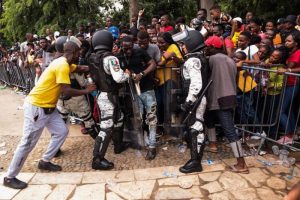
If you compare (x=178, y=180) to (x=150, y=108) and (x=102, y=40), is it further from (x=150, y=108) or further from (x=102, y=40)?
(x=102, y=40)

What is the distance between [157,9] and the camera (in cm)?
1416

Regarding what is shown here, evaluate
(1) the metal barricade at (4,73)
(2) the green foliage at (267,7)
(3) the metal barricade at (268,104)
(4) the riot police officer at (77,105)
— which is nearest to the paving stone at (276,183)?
(3) the metal barricade at (268,104)

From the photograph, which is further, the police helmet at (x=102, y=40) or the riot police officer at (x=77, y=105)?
the riot police officer at (x=77, y=105)

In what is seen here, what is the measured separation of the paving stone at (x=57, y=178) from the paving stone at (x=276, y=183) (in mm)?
2644

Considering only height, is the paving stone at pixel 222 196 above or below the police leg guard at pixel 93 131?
below

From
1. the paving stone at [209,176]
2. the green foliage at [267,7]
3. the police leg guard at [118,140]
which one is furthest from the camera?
the green foliage at [267,7]

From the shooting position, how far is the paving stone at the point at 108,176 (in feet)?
15.0

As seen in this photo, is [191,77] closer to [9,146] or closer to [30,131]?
[30,131]

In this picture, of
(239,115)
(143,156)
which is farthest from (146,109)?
(239,115)

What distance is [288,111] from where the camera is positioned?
215 inches

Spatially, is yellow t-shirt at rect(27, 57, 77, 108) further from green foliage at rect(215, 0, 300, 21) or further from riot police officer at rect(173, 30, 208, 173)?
green foliage at rect(215, 0, 300, 21)

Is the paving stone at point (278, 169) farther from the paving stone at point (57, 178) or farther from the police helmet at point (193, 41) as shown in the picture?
the paving stone at point (57, 178)

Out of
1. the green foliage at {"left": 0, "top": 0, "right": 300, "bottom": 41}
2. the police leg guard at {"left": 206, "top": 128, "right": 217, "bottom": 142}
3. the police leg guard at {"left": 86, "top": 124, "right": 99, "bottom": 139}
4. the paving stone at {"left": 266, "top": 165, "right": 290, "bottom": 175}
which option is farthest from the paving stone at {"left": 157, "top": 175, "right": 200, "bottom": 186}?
the green foliage at {"left": 0, "top": 0, "right": 300, "bottom": 41}

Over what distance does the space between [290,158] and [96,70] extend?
329cm
